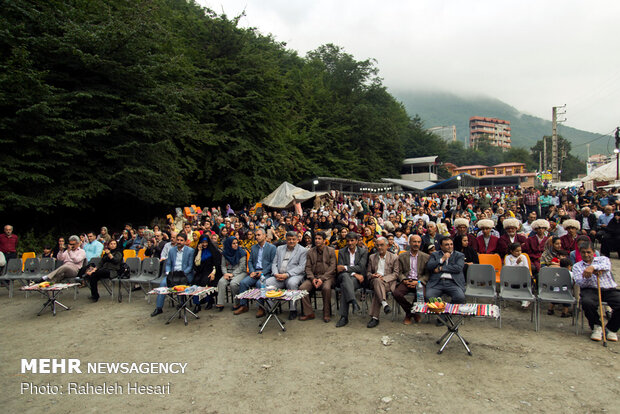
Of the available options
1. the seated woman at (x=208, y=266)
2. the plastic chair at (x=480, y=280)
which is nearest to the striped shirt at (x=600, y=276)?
the plastic chair at (x=480, y=280)

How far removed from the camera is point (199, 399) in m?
3.69

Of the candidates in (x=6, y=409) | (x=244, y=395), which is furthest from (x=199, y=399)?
(x=6, y=409)

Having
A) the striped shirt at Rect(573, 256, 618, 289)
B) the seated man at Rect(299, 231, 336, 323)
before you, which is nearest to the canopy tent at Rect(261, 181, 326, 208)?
the seated man at Rect(299, 231, 336, 323)

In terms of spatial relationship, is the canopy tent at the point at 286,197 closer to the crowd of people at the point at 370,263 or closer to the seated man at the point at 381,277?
the crowd of people at the point at 370,263

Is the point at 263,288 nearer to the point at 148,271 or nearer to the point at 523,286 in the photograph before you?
the point at 148,271

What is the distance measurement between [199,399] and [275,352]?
1336mm

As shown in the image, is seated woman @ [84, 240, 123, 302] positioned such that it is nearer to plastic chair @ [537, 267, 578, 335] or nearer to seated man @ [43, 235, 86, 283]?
seated man @ [43, 235, 86, 283]

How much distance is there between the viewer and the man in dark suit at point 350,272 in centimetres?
599

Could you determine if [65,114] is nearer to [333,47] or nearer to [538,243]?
[538,243]

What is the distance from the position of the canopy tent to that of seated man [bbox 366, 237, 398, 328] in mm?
13579

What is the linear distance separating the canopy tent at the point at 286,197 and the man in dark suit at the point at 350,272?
1327 centimetres

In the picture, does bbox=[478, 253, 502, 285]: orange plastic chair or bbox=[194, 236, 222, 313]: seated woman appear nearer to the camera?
bbox=[478, 253, 502, 285]: orange plastic chair

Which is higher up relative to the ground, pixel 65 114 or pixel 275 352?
pixel 65 114

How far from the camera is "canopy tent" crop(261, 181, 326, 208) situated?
19875 mm
